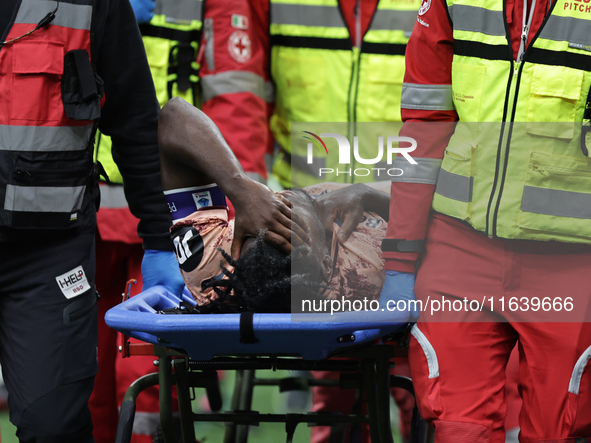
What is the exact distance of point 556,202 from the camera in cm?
191

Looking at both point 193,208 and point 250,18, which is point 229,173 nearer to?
point 193,208

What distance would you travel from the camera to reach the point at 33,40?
2143 mm

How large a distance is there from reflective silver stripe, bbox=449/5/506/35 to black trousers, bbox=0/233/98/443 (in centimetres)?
126

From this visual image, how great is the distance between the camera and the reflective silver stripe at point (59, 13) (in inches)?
84.2

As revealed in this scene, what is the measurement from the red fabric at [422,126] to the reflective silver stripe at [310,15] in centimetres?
131

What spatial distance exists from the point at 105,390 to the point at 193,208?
1.41m

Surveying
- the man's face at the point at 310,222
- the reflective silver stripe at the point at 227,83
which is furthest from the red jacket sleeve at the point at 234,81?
the man's face at the point at 310,222

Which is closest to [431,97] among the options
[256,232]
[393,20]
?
[256,232]

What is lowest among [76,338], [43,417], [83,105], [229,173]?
[43,417]

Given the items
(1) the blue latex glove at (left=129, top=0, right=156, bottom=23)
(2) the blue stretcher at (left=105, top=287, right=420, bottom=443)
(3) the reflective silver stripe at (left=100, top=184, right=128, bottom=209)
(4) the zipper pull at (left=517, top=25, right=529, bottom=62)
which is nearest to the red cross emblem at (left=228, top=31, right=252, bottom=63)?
(1) the blue latex glove at (left=129, top=0, right=156, bottom=23)

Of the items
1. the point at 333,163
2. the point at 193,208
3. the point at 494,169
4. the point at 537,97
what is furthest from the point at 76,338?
the point at 537,97

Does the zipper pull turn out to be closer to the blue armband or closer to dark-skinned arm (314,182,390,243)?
dark-skinned arm (314,182,390,243)

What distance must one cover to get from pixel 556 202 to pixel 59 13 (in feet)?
4.75

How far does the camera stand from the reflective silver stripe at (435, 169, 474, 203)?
2.00 m
